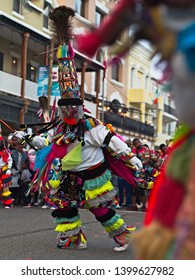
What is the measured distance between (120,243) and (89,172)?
82 centimetres

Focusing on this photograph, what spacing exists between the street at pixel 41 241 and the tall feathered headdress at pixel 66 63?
4.46 feet

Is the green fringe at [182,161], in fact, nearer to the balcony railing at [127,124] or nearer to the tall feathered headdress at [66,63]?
the tall feathered headdress at [66,63]

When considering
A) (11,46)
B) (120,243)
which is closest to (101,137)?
(120,243)

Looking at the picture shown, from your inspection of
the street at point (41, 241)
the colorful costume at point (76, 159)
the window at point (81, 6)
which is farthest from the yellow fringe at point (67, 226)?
the window at point (81, 6)

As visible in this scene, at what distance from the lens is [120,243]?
553 cm

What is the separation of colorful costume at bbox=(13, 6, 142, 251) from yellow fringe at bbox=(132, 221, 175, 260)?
349 cm

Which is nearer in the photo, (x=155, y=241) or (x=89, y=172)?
(x=155, y=241)

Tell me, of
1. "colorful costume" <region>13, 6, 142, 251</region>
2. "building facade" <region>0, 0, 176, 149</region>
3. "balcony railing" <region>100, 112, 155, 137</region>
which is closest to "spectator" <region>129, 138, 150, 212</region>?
"building facade" <region>0, 0, 176, 149</region>

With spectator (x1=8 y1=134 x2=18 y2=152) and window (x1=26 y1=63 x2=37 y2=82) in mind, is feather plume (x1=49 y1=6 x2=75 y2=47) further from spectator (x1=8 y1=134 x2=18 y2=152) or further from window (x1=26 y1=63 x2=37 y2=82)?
window (x1=26 y1=63 x2=37 y2=82)

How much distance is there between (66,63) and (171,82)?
3829 millimetres

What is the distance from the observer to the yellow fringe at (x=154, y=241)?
70.9 inches

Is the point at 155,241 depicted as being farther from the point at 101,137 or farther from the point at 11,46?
the point at 11,46

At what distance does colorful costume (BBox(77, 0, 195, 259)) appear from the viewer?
165cm

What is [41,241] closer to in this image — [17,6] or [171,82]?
[171,82]
